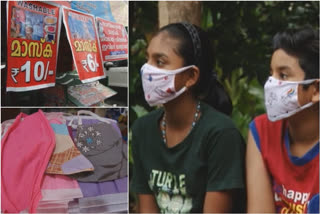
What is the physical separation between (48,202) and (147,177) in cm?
36

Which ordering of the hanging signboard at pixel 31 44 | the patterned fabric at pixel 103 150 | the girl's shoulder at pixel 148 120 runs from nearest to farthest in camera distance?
1. the hanging signboard at pixel 31 44
2. the patterned fabric at pixel 103 150
3. the girl's shoulder at pixel 148 120

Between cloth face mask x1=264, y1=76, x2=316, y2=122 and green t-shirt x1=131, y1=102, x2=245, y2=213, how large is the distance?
0.44 ft

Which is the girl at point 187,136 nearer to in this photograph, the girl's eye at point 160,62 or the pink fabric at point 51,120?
the girl's eye at point 160,62

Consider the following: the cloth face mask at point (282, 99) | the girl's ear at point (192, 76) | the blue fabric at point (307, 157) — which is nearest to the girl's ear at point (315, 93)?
the cloth face mask at point (282, 99)

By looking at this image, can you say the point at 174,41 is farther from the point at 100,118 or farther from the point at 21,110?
the point at 21,110

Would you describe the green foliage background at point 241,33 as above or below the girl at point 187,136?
above

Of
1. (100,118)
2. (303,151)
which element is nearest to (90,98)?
(100,118)

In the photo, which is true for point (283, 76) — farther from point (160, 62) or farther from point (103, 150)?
point (103, 150)

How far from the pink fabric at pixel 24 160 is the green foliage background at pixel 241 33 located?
0.67m

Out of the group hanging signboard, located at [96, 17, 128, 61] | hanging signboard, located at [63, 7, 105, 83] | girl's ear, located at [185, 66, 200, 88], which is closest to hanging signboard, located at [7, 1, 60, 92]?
hanging signboard, located at [63, 7, 105, 83]

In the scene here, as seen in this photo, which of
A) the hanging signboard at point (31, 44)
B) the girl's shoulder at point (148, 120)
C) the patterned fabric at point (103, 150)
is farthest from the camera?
the girl's shoulder at point (148, 120)

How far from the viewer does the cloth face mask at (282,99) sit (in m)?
1.29

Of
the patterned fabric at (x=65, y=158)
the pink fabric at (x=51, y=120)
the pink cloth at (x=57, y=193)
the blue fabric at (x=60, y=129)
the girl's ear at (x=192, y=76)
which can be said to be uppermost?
the girl's ear at (x=192, y=76)

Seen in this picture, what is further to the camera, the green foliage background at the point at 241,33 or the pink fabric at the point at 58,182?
the green foliage background at the point at 241,33
